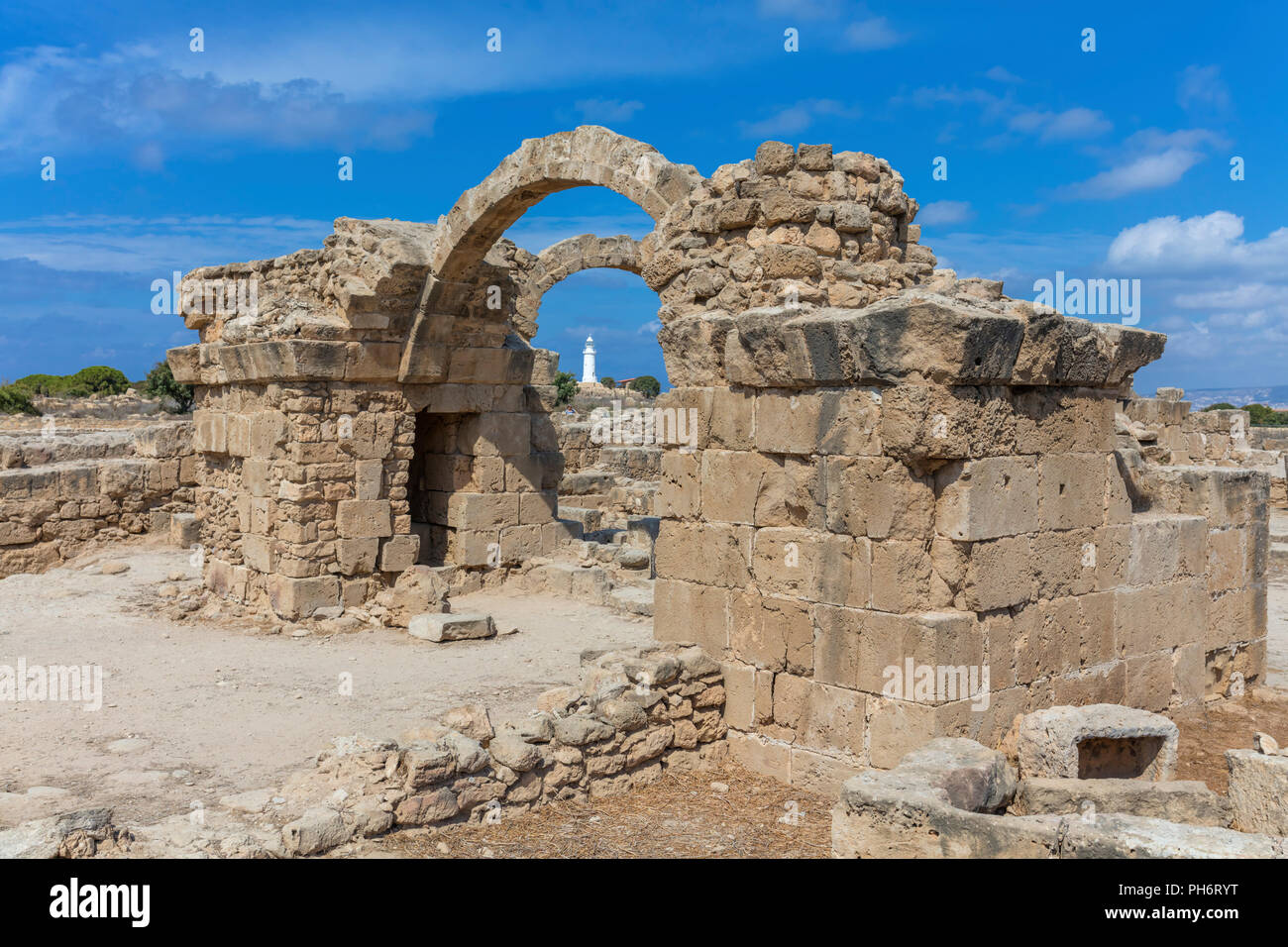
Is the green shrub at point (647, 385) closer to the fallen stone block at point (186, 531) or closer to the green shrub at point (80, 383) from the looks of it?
the green shrub at point (80, 383)

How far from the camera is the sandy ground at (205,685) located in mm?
5797

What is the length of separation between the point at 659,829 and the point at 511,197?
18.8ft

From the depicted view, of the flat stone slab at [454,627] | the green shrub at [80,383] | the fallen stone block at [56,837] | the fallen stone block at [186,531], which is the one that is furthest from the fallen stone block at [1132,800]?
the green shrub at [80,383]

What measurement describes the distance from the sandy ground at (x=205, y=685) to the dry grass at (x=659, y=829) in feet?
4.46

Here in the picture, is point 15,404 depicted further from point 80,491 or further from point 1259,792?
point 1259,792

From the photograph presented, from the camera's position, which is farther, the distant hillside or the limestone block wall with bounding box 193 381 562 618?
the distant hillside

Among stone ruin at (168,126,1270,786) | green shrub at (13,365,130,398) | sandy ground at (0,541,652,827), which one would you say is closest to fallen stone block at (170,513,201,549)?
sandy ground at (0,541,652,827)

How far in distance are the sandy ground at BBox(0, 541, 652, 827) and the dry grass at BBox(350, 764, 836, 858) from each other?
1.36 meters

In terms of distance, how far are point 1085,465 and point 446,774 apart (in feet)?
12.6

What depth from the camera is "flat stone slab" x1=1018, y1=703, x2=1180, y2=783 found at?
5.19 m

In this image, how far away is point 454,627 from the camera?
9.34 m

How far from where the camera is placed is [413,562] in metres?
10.8

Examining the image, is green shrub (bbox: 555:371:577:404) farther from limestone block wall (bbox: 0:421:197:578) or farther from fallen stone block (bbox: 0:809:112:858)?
fallen stone block (bbox: 0:809:112:858)
